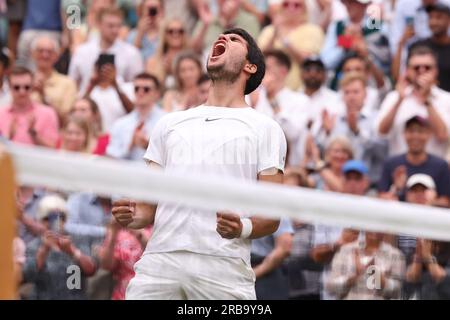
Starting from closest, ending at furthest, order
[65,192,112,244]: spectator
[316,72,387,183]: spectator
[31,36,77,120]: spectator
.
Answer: [65,192,112,244]: spectator → [316,72,387,183]: spectator → [31,36,77,120]: spectator

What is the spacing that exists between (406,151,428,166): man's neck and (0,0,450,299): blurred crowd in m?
0.01

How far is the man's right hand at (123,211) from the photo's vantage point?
19.5ft

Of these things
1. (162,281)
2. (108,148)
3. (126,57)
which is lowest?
(162,281)

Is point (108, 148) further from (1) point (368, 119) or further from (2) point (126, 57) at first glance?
(1) point (368, 119)

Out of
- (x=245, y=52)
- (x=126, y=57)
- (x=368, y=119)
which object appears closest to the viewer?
(x=245, y=52)

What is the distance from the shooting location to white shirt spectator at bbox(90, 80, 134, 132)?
38.6 ft

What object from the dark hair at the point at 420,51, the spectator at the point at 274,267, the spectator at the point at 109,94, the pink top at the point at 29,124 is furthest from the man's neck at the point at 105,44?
the spectator at the point at 274,267

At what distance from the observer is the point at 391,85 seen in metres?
11.6

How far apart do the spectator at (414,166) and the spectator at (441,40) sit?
66 cm

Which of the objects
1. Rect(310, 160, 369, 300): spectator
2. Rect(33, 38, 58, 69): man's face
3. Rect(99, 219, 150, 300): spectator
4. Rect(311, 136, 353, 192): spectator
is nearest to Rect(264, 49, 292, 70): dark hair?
Rect(311, 136, 353, 192): spectator

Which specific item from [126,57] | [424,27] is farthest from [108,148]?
[424,27]

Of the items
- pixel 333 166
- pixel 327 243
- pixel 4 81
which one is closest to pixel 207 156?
pixel 327 243

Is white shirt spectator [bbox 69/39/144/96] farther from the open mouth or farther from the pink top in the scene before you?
the open mouth

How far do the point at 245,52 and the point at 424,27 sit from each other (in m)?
5.65
